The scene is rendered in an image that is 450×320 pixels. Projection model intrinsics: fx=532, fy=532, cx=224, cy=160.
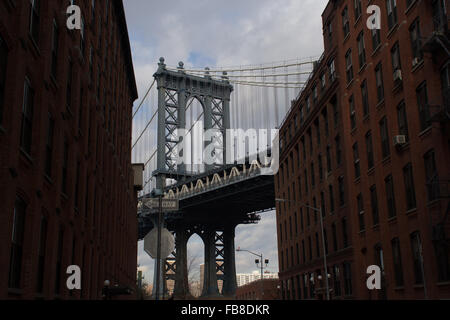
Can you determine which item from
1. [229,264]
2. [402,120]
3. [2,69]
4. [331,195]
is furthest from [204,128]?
[2,69]

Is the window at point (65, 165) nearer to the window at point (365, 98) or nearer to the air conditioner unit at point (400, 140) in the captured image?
the air conditioner unit at point (400, 140)

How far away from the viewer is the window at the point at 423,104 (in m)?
26.6

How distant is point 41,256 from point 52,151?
4015 millimetres

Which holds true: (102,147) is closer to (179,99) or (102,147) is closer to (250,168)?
(250,168)

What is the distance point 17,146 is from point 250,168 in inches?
2874

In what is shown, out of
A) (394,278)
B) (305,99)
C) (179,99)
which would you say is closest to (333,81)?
(305,99)

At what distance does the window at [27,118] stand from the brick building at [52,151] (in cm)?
3

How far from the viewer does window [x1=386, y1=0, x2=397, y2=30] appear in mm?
31281

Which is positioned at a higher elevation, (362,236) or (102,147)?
(102,147)

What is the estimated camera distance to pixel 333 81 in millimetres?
43969

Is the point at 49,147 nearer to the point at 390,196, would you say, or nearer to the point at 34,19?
the point at 34,19

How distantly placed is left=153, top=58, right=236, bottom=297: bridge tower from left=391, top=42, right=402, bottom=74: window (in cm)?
8244

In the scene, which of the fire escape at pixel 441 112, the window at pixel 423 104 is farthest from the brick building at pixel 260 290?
the fire escape at pixel 441 112
